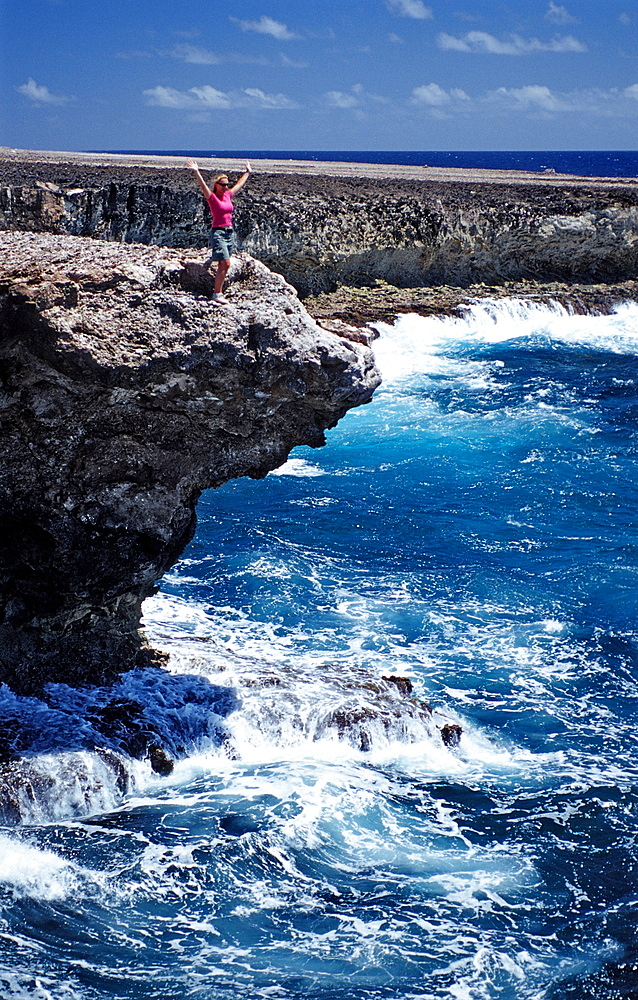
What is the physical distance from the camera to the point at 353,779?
11.4 m

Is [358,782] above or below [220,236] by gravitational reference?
below

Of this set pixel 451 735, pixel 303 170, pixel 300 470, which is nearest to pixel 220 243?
pixel 451 735

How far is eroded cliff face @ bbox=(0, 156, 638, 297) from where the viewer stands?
36.9 m

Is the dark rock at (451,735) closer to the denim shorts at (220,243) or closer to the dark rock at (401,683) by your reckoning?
the dark rock at (401,683)

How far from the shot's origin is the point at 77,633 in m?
12.2

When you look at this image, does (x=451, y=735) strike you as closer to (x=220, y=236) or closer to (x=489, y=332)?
(x=220, y=236)

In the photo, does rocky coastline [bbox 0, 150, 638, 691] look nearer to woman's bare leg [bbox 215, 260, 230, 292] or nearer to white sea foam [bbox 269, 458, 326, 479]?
woman's bare leg [bbox 215, 260, 230, 292]

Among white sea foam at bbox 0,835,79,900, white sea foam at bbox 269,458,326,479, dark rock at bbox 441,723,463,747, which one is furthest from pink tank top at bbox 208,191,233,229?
white sea foam at bbox 269,458,326,479

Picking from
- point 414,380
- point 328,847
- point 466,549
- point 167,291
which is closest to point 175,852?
point 328,847

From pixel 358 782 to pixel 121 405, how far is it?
5.46m

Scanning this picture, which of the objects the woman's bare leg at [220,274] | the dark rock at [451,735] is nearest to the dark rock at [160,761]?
the dark rock at [451,735]

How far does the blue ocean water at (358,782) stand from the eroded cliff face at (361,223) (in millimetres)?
19635

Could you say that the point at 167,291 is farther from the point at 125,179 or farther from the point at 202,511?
the point at 125,179

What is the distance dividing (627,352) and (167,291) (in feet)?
94.3
